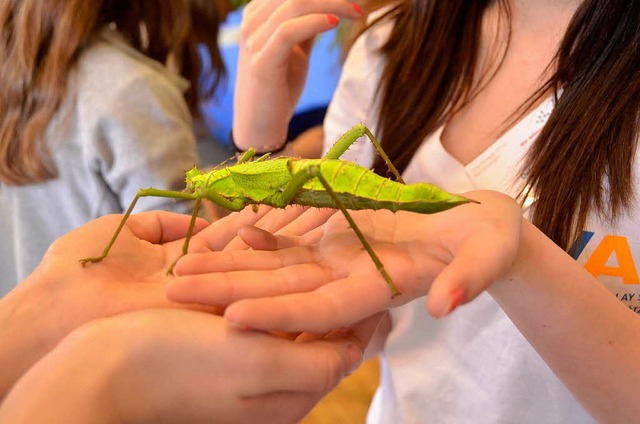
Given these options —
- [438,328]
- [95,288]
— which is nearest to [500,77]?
[438,328]

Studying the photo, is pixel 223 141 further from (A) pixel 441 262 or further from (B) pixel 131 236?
(A) pixel 441 262

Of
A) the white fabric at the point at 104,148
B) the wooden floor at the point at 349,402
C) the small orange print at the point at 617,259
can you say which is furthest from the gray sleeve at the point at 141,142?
the small orange print at the point at 617,259

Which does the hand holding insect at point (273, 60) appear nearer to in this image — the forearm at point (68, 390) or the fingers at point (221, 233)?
the fingers at point (221, 233)

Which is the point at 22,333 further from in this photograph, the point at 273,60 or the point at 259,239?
the point at 273,60

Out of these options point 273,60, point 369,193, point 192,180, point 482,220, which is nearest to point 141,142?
point 192,180

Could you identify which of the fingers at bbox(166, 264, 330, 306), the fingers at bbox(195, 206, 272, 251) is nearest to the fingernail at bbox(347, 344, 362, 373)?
the fingers at bbox(166, 264, 330, 306)

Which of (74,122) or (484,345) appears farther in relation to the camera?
(74,122)
